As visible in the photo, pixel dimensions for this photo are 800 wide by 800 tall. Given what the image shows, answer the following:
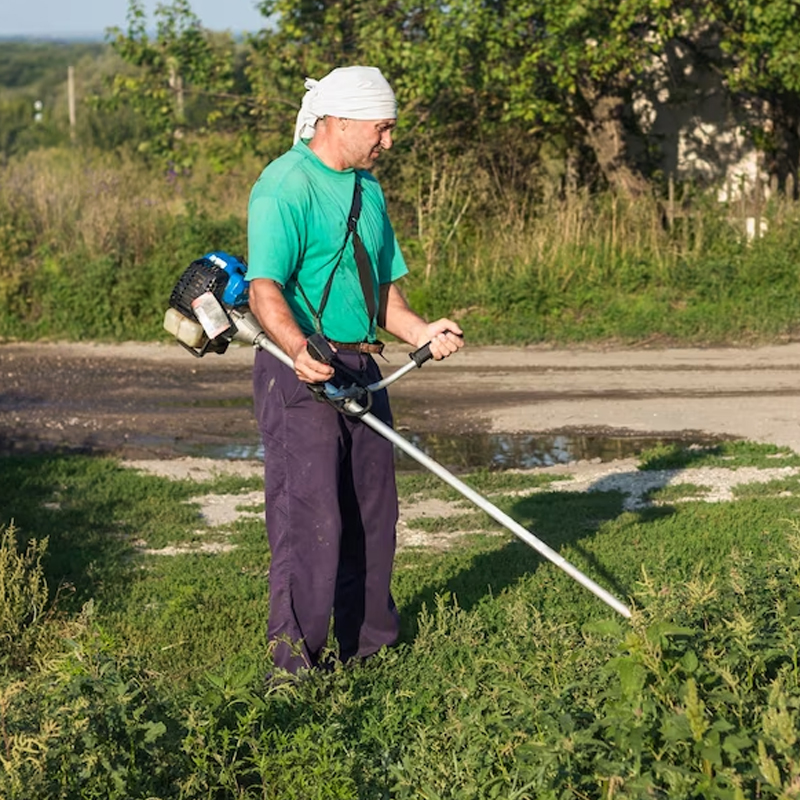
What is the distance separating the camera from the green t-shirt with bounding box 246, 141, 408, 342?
17.5 feet

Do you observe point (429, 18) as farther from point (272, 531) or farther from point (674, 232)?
point (272, 531)

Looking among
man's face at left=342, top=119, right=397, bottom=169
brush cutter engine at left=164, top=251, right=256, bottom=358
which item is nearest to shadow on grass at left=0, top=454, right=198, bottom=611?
brush cutter engine at left=164, top=251, right=256, bottom=358

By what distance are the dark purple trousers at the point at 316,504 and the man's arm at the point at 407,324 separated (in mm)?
207

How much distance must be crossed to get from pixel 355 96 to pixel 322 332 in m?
0.86

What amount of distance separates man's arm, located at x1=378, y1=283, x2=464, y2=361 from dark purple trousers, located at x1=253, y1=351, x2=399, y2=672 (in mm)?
207

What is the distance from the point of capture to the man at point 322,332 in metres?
5.37

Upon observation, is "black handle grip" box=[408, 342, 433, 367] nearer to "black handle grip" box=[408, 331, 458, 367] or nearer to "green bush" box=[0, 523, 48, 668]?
"black handle grip" box=[408, 331, 458, 367]

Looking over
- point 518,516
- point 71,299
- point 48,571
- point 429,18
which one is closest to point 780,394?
point 518,516

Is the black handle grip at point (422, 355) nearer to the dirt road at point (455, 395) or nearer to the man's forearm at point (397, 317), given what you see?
the man's forearm at point (397, 317)

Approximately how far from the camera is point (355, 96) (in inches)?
211

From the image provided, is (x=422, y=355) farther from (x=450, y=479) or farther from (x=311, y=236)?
(x=311, y=236)

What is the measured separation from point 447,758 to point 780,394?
833 centimetres

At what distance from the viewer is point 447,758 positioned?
4.40m

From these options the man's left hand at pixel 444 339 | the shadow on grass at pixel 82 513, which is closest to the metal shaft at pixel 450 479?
the man's left hand at pixel 444 339
